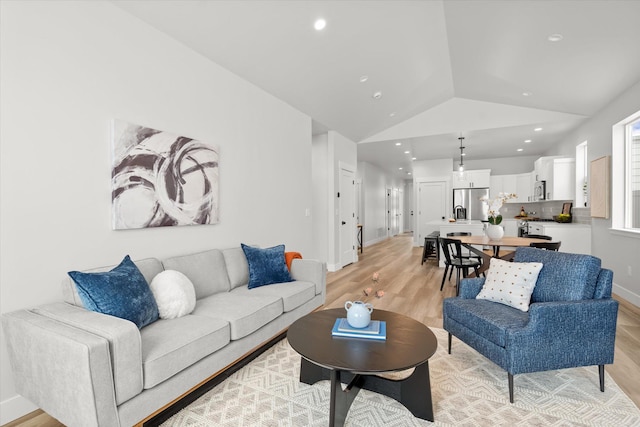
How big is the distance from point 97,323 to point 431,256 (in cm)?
725

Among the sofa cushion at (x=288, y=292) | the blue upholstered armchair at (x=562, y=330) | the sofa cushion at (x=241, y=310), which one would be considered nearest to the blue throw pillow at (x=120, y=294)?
the sofa cushion at (x=241, y=310)

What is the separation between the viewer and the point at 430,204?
9.80 metres

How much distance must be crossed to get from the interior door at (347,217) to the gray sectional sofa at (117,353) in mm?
4150

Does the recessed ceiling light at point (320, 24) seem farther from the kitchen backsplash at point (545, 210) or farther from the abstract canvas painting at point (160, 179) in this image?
the kitchen backsplash at point (545, 210)

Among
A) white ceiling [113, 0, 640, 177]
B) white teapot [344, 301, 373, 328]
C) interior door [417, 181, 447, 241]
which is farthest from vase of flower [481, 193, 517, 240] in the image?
interior door [417, 181, 447, 241]

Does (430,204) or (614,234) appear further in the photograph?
(430,204)

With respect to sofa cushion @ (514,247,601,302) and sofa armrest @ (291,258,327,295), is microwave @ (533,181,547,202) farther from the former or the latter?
sofa armrest @ (291,258,327,295)

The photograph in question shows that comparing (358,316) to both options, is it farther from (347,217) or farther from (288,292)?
(347,217)

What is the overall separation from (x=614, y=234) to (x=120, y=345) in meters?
5.71

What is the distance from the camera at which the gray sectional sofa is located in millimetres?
1457

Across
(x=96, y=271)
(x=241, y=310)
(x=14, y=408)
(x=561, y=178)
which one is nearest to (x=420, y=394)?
(x=241, y=310)

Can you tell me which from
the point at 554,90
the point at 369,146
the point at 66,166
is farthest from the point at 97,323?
the point at 369,146

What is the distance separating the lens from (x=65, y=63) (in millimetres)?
2215

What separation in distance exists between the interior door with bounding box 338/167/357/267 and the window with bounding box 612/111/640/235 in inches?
164
